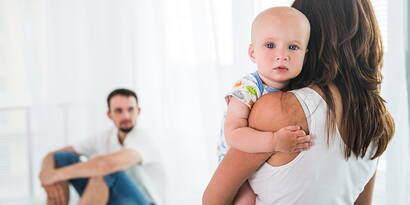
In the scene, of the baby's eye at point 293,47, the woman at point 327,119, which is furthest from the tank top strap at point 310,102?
the baby's eye at point 293,47

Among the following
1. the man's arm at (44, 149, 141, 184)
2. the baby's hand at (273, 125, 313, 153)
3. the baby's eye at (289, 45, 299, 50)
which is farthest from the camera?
the man's arm at (44, 149, 141, 184)

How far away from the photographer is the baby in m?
0.74

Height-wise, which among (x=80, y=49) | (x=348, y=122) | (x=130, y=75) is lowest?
(x=348, y=122)

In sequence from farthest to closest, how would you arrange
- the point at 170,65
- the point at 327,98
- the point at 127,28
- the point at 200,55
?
the point at 127,28, the point at 170,65, the point at 200,55, the point at 327,98

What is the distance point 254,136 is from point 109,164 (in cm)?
148

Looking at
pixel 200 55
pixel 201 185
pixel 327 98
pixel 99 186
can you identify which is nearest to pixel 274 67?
pixel 327 98

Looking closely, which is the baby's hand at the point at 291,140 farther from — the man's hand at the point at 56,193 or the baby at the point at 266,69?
the man's hand at the point at 56,193

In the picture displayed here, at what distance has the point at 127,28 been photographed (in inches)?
93.3

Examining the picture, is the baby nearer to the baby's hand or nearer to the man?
the baby's hand

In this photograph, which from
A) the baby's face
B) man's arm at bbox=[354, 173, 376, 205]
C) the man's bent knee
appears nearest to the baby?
the baby's face

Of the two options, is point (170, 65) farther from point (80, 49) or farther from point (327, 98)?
point (327, 98)

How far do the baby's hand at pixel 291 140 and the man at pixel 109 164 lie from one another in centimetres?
151

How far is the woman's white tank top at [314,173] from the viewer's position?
2.28 feet

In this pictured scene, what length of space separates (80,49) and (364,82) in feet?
6.50
